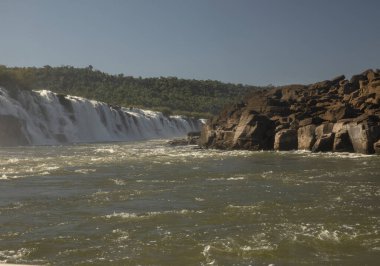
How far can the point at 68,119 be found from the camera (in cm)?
5772

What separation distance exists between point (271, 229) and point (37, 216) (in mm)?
5074

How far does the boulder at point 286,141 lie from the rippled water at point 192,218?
13336 millimetres

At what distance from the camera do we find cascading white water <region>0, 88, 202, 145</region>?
50188 mm

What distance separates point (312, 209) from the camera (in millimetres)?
11086

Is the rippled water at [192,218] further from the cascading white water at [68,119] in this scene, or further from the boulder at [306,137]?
the cascading white water at [68,119]

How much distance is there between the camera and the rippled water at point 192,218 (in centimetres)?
770

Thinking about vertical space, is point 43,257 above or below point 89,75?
below

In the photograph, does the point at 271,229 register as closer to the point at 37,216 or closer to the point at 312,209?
the point at 312,209

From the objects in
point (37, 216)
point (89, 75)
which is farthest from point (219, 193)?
point (89, 75)

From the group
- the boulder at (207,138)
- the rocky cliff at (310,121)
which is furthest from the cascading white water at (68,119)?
the rocky cliff at (310,121)

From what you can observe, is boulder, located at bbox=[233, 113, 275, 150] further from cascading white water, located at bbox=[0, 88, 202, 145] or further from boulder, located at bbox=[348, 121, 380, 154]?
cascading white water, located at bbox=[0, 88, 202, 145]

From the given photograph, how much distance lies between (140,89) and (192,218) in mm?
143654

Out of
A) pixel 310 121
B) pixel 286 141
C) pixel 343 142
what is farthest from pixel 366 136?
pixel 286 141

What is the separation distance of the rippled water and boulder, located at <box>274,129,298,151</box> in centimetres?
1334
